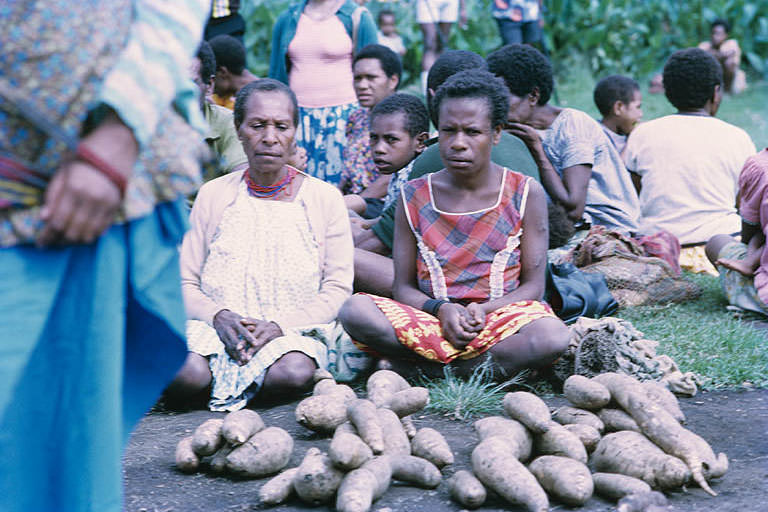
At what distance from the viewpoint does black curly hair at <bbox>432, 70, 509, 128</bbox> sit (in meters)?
4.17

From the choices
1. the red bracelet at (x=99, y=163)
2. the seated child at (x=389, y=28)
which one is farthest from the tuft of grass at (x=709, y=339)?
the seated child at (x=389, y=28)

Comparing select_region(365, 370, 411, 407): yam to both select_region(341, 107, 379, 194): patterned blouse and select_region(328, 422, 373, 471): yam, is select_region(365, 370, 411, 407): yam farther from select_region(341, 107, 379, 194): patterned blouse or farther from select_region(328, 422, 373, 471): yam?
select_region(341, 107, 379, 194): patterned blouse

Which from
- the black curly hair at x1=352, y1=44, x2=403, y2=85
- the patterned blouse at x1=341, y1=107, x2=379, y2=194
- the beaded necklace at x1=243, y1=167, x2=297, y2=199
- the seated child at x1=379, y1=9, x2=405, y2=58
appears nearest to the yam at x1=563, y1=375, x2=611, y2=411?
the beaded necklace at x1=243, y1=167, x2=297, y2=199

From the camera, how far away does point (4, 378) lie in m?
1.73

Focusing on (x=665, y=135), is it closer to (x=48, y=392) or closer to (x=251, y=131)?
(x=251, y=131)

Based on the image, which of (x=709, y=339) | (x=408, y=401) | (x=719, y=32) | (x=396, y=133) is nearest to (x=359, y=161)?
(x=396, y=133)

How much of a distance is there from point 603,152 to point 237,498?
3.80 m

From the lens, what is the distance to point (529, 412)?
3127 mm

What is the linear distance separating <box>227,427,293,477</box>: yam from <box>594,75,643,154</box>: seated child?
15.8 feet

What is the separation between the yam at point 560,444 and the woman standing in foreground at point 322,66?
13.4 ft

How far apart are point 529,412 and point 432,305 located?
1.08m

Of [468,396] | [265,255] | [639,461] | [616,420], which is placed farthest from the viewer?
[265,255]

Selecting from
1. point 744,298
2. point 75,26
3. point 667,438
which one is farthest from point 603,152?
point 75,26

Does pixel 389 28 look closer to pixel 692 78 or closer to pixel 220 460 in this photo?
pixel 692 78
